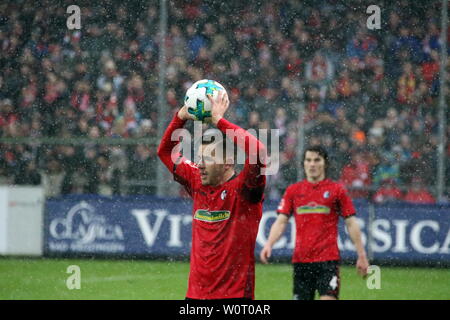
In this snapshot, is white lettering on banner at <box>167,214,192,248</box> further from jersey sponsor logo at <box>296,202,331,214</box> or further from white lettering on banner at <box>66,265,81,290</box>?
jersey sponsor logo at <box>296,202,331,214</box>

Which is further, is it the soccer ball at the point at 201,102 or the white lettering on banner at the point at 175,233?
the white lettering on banner at the point at 175,233

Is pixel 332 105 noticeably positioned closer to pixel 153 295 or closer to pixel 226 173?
pixel 153 295

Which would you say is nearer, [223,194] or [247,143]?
[247,143]

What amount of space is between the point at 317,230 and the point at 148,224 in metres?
5.86

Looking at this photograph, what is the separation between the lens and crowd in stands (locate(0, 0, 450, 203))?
42.5 ft

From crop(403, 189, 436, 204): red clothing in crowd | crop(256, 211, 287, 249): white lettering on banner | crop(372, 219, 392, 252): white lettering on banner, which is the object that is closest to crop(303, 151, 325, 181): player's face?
crop(256, 211, 287, 249): white lettering on banner

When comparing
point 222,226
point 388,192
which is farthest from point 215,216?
point 388,192

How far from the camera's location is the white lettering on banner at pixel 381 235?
40.2ft

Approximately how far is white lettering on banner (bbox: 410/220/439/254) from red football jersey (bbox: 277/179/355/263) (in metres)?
5.16

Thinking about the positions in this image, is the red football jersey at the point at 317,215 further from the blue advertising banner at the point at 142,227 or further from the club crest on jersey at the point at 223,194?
the blue advertising banner at the point at 142,227

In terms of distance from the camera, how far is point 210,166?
524 centimetres

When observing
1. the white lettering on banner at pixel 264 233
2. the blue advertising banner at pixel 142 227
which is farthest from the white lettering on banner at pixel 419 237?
the white lettering on banner at pixel 264 233

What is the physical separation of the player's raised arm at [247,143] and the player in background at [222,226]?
10 mm

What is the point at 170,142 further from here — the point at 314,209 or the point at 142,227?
the point at 142,227
